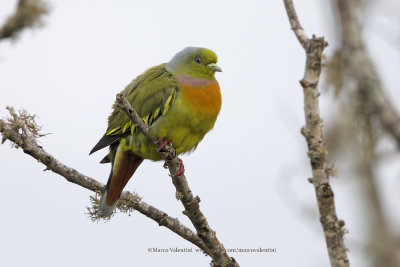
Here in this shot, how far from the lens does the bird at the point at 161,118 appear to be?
464 cm

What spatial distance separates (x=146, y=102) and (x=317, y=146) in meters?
2.60

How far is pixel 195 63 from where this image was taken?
5160 millimetres

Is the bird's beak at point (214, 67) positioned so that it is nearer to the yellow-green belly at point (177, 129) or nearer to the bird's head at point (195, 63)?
the bird's head at point (195, 63)

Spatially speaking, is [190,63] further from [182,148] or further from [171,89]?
[182,148]

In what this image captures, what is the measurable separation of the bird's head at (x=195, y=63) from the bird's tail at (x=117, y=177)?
2.97ft

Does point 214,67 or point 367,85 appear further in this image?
point 214,67

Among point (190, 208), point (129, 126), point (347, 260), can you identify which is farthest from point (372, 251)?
point (129, 126)

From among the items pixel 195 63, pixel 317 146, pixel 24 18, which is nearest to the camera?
pixel 24 18

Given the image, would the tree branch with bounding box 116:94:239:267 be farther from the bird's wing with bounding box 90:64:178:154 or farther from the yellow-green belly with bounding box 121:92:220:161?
the bird's wing with bounding box 90:64:178:154

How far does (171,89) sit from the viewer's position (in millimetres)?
4750

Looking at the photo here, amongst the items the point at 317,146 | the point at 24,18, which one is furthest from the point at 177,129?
the point at 24,18

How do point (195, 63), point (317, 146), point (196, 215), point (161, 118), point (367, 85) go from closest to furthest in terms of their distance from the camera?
point (367, 85) → point (317, 146) → point (196, 215) → point (161, 118) → point (195, 63)

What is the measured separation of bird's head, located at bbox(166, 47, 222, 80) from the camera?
16.6ft

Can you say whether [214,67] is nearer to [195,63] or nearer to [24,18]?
[195,63]
